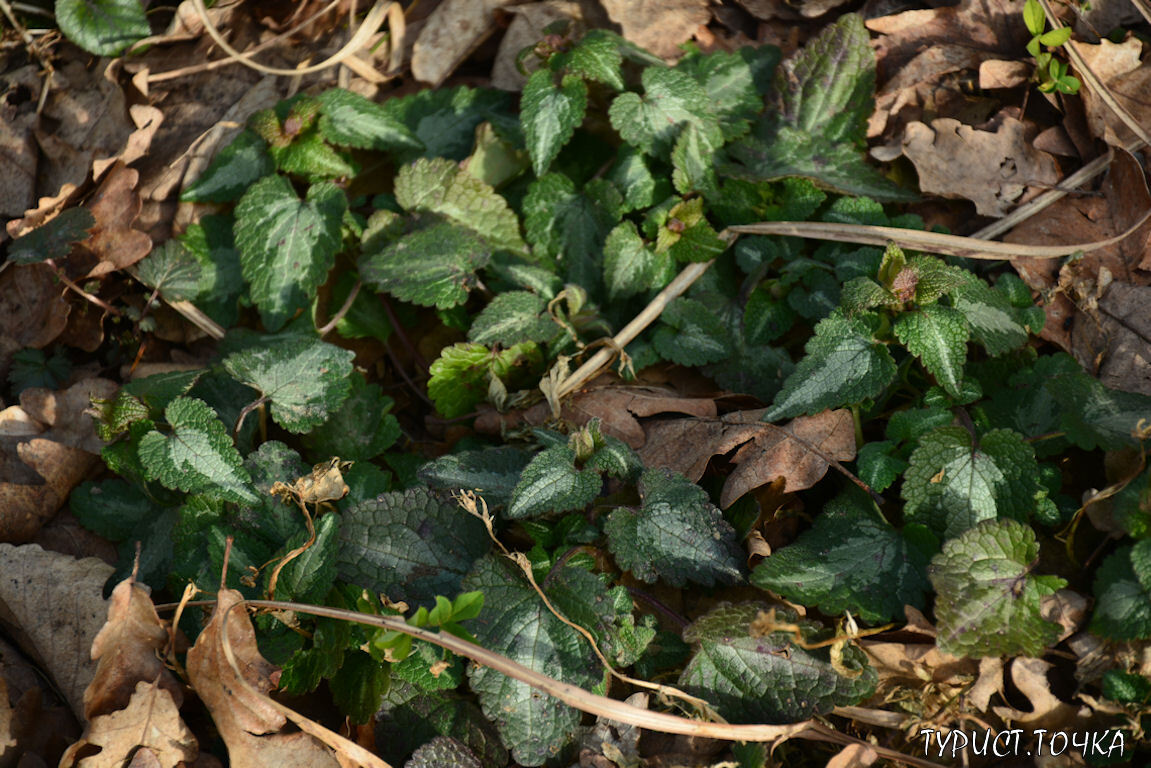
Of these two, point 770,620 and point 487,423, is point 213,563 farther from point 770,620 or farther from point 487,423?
point 770,620

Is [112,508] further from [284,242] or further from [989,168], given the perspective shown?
[989,168]

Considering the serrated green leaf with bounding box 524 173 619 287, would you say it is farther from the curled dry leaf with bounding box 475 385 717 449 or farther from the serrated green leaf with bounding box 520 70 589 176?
the curled dry leaf with bounding box 475 385 717 449

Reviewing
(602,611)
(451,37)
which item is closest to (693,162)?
(451,37)

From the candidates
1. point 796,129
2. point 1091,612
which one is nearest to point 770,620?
point 1091,612

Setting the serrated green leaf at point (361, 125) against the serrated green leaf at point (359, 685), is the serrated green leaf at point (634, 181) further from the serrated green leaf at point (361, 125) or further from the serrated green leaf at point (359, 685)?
the serrated green leaf at point (359, 685)

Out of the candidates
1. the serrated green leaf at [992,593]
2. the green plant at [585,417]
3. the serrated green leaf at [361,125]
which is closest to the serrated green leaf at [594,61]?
the green plant at [585,417]

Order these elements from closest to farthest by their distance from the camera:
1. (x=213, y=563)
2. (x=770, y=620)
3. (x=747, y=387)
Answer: (x=770, y=620)
(x=213, y=563)
(x=747, y=387)

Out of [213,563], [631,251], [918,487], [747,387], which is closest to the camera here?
[918,487]
